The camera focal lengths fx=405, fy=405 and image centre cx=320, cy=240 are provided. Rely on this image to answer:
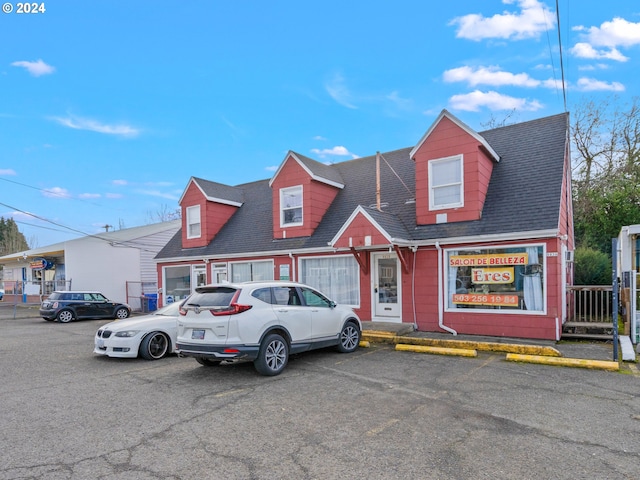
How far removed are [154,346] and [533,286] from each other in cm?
908

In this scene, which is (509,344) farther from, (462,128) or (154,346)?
(154,346)

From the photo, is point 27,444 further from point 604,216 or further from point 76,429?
point 604,216

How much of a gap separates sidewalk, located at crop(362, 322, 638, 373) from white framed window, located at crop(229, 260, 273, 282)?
4.91m

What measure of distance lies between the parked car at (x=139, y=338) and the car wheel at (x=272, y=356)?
3.24 metres

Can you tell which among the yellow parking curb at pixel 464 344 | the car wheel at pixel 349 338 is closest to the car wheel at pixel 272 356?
the car wheel at pixel 349 338

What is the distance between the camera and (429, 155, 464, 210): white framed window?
11.3 m

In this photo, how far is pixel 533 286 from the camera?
981 cm

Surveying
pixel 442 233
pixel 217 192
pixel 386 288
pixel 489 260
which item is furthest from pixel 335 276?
pixel 217 192

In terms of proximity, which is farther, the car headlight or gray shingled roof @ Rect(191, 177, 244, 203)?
gray shingled roof @ Rect(191, 177, 244, 203)

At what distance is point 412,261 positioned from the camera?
38.0ft

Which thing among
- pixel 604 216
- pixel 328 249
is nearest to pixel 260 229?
pixel 328 249

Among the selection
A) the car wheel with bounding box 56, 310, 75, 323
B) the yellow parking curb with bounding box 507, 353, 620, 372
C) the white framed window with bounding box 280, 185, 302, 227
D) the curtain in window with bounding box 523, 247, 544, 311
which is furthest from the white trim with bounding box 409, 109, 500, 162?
the car wheel with bounding box 56, 310, 75, 323

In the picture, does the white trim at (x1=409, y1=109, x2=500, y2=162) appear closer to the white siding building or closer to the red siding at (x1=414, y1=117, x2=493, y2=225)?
the red siding at (x1=414, y1=117, x2=493, y2=225)

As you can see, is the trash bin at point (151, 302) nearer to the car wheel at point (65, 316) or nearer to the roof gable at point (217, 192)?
the car wheel at point (65, 316)
